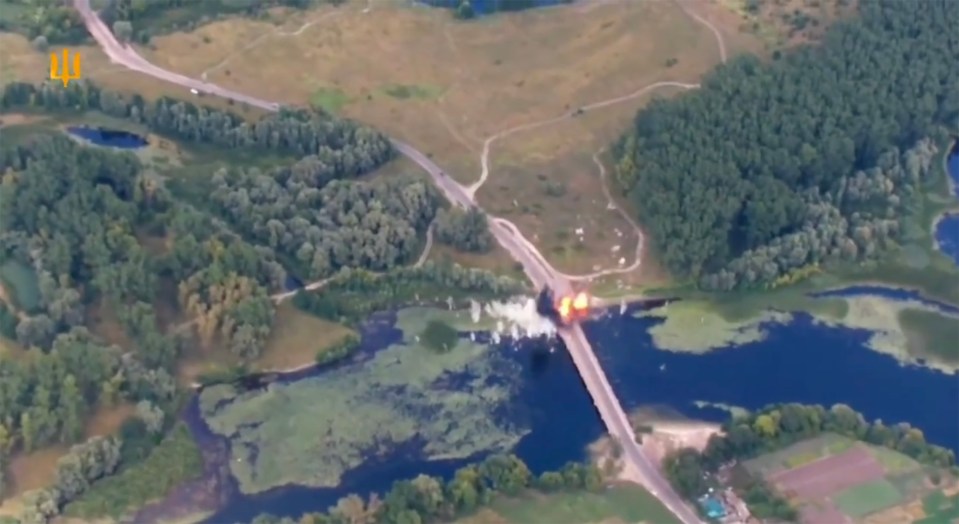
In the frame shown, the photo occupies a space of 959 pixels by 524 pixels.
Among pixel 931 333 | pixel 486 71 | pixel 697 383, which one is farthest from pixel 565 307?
pixel 486 71

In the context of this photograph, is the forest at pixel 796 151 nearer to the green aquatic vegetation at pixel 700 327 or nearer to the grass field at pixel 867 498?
the green aquatic vegetation at pixel 700 327

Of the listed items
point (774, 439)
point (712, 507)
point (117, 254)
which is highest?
point (117, 254)

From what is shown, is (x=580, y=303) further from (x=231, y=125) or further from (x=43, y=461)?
(x=43, y=461)

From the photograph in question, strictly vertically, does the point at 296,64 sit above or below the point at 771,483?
above

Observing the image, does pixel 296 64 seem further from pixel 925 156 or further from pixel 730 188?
pixel 925 156

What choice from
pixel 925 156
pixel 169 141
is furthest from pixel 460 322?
pixel 925 156

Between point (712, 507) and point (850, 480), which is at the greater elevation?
point (850, 480)

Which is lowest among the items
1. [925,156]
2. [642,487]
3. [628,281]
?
[642,487]
